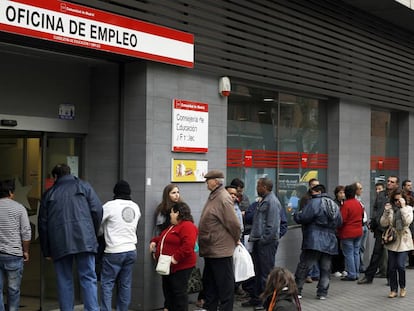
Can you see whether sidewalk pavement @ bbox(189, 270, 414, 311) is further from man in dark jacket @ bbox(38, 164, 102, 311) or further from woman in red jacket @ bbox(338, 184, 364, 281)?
man in dark jacket @ bbox(38, 164, 102, 311)

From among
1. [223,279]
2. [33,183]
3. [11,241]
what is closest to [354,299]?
[223,279]

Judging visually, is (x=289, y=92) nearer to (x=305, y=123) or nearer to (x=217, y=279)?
(x=305, y=123)

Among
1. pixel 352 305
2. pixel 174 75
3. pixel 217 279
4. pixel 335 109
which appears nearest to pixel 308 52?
pixel 335 109

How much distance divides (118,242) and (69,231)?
2.28ft

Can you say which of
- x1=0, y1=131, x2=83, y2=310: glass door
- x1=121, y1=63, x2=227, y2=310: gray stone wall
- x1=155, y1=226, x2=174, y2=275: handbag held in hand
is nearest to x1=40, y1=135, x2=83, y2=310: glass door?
x1=0, y1=131, x2=83, y2=310: glass door

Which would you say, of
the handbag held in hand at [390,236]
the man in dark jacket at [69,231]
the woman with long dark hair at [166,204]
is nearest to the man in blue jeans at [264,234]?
the woman with long dark hair at [166,204]

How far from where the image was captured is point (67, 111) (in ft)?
29.4

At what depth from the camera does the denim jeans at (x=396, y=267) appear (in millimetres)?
10227

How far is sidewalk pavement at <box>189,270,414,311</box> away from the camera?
9.60 m

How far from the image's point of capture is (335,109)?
1356 cm

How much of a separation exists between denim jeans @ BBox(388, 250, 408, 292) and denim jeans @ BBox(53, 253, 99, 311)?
201 inches

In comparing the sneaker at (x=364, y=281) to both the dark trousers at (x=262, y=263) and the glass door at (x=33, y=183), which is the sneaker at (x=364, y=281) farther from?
the glass door at (x=33, y=183)

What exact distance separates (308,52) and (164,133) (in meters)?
4.52

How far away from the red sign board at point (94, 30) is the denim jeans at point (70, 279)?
8.31 feet
